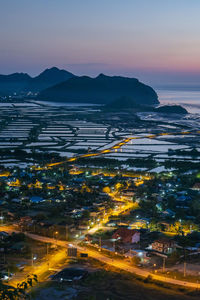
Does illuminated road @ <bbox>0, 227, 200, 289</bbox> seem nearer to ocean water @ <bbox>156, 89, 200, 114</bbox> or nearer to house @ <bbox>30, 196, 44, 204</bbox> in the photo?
house @ <bbox>30, 196, 44, 204</bbox>

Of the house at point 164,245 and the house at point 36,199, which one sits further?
the house at point 36,199

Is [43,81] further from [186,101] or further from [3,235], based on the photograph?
[3,235]

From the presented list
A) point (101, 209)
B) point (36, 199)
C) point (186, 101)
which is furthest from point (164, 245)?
point (186, 101)

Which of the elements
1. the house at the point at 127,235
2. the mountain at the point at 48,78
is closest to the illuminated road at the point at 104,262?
the house at the point at 127,235

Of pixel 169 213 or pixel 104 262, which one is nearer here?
pixel 104 262

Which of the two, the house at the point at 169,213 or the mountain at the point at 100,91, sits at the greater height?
the mountain at the point at 100,91

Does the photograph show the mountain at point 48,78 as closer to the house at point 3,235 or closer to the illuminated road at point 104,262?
the house at point 3,235

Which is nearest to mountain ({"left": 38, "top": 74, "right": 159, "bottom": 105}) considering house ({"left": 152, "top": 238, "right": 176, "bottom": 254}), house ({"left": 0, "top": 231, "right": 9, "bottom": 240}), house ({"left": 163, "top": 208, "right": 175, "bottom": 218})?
house ({"left": 163, "top": 208, "right": 175, "bottom": 218})
